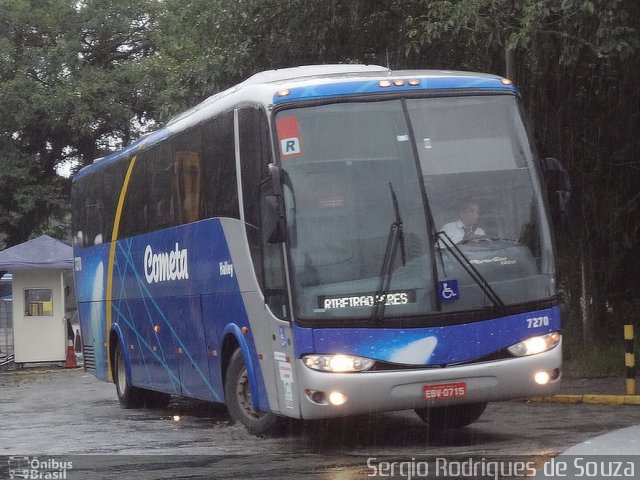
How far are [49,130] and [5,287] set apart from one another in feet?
27.8

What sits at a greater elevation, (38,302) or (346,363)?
(38,302)

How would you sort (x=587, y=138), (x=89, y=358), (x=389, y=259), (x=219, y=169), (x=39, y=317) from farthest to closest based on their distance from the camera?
(x=39, y=317) → (x=89, y=358) → (x=587, y=138) → (x=219, y=169) → (x=389, y=259)

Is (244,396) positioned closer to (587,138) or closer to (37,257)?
(587,138)

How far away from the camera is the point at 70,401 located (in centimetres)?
1997

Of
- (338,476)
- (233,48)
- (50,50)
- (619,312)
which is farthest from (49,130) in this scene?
(338,476)

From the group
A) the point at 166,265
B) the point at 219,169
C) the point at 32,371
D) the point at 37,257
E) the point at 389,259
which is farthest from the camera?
the point at 32,371

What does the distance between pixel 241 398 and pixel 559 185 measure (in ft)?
12.8

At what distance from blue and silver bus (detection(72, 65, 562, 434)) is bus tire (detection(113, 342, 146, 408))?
5771 millimetres

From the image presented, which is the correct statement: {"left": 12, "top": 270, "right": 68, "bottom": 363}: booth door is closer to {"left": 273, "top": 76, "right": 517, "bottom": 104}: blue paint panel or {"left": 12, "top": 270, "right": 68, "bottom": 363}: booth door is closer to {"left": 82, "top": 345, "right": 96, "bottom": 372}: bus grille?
{"left": 82, "top": 345, "right": 96, "bottom": 372}: bus grille

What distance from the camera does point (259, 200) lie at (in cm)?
1162

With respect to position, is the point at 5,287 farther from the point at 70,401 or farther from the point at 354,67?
the point at 354,67

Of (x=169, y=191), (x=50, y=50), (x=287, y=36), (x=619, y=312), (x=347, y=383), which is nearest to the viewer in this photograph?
(x=347, y=383)

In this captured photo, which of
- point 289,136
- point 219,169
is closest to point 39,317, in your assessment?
point 219,169

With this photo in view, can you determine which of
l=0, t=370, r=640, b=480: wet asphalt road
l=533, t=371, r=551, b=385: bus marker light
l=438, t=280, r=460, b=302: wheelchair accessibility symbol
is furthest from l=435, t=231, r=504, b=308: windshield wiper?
l=0, t=370, r=640, b=480: wet asphalt road
